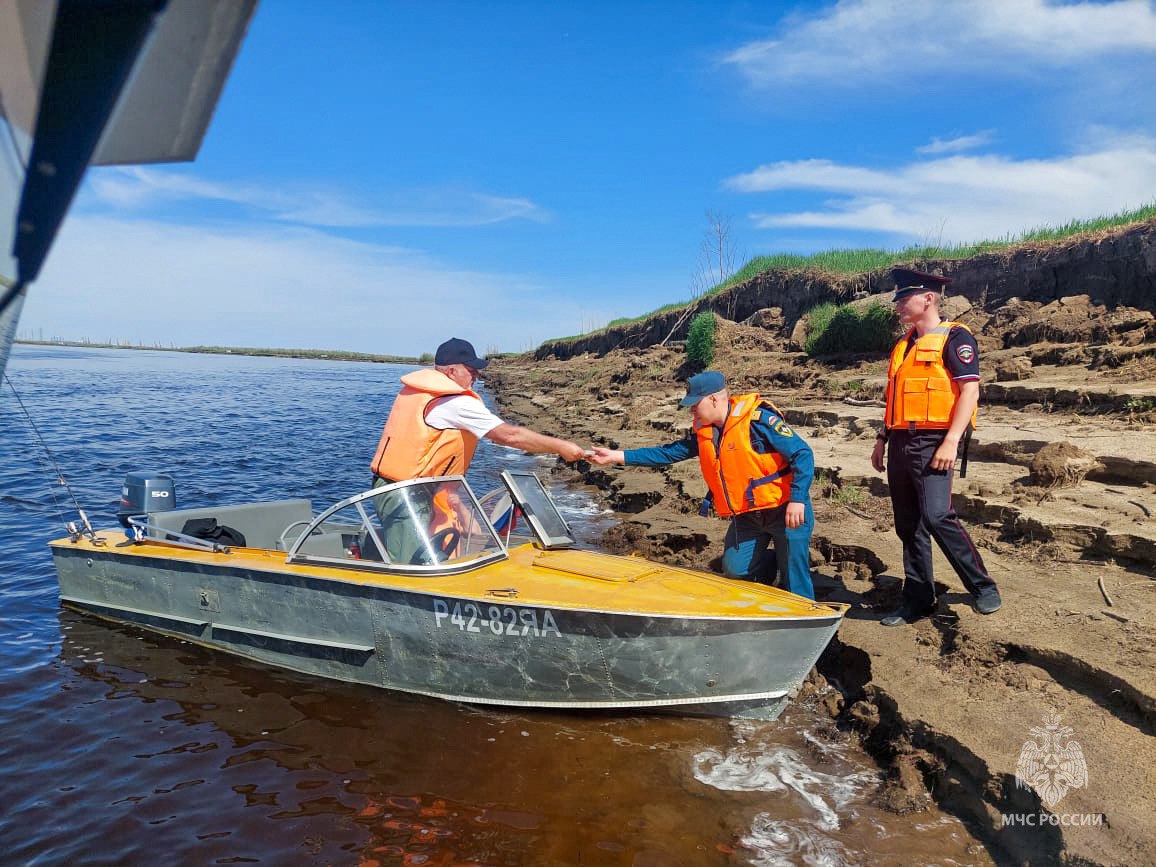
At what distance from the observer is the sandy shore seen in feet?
10.9

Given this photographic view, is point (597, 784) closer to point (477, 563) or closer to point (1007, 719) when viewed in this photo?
point (477, 563)

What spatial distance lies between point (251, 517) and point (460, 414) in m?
3.07

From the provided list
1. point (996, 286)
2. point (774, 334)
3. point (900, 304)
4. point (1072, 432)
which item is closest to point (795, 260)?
point (774, 334)

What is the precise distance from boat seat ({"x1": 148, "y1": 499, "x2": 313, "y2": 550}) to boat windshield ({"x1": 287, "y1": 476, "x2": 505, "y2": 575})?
1.58 metres

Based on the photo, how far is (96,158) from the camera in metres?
1.13

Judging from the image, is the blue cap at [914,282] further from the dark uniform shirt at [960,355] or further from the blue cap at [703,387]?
the blue cap at [703,387]

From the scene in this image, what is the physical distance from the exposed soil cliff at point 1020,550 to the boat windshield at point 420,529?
2.62 m

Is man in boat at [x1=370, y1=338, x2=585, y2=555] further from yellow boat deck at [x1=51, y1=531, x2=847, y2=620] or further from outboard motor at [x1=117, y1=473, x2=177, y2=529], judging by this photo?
outboard motor at [x1=117, y1=473, x2=177, y2=529]

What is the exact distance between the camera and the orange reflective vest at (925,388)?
459 centimetres

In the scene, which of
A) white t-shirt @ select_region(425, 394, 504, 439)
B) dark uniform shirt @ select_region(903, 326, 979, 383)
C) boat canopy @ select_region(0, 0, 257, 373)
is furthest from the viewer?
white t-shirt @ select_region(425, 394, 504, 439)

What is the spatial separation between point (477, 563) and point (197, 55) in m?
4.15

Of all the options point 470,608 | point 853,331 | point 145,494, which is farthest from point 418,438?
point 853,331

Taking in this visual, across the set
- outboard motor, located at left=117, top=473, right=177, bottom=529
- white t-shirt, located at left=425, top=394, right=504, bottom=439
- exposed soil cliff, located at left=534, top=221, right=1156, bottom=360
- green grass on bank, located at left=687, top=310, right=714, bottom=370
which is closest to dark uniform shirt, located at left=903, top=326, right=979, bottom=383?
white t-shirt, located at left=425, top=394, right=504, bottom=439
